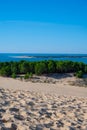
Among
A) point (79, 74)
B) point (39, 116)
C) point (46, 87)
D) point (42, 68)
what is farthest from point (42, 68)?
point (39, 116)

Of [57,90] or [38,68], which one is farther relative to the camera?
[38,68]

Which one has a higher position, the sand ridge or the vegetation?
the vegetation

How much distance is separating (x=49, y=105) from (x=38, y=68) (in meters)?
9.05

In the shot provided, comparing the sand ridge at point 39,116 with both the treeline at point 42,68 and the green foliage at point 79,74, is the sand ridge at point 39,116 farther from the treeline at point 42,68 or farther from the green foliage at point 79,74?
the treeline at point 42,68

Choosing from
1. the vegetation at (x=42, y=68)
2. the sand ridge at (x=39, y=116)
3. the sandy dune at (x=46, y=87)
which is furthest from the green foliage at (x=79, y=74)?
the sand ridge at (x=39, y=116)

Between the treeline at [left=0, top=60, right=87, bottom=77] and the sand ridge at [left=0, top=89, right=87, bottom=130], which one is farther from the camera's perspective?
the treeline at [left=0, top=60, right=87, bottom=77]

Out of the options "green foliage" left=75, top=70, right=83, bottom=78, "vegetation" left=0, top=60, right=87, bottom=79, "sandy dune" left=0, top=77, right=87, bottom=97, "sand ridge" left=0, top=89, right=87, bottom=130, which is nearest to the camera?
"sand ridge" left=0, top=89, right=87, bottom=130

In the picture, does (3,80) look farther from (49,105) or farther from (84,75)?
(49,105)

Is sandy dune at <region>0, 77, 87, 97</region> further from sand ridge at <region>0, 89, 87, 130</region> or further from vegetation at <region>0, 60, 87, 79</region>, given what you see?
sand ridge at <region>0, 89, 87, 130</region>

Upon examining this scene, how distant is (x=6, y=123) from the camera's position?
18.8 ft

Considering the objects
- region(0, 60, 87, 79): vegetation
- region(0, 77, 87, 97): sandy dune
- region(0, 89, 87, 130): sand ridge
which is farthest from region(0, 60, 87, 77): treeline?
region(0, 89, 87, 130): sand ridge

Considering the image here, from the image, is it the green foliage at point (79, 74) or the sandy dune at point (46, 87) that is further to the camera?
the green foliage at point (79, 74)

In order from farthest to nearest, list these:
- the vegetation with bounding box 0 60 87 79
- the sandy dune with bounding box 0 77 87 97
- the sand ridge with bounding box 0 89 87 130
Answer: the vegetation with bounding box 0 60 87 79
the sandy dune with bounding box 0 77 87 97
the sand ridge with bounding box 0 89 87 130

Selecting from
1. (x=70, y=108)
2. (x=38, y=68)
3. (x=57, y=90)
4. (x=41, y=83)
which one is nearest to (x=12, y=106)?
(x=70, y=108)
